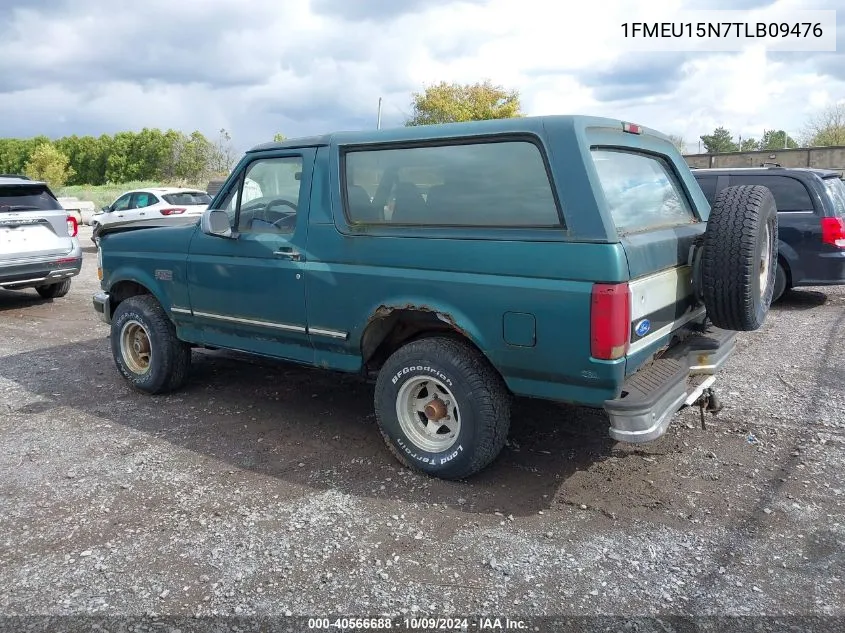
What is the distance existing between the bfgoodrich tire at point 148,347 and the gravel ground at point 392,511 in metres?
0.17

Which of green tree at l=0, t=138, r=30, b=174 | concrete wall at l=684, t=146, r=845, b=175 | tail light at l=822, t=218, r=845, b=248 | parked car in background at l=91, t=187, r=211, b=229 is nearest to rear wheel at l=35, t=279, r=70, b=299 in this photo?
parked car in background at l=91, t=187, r=211, b=229

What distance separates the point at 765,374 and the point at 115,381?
5.62 m

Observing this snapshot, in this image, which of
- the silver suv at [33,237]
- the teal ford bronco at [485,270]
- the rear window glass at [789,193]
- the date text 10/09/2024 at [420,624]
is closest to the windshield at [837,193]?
the rear window glass at [789,193]

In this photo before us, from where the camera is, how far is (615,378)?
3.27 m

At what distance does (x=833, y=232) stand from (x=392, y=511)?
686 centimetres

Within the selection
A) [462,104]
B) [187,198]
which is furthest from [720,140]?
[187,198]

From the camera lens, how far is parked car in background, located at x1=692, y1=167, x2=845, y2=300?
796cm

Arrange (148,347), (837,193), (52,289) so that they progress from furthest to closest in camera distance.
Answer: (52,289)
(837,193)
(148,347)

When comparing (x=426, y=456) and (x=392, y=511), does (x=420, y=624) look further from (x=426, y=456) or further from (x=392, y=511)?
(x=426, y=456)

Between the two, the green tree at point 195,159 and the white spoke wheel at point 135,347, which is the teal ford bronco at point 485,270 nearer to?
the white spoke wheel at point 135,347

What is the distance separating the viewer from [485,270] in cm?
353

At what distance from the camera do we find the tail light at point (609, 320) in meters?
3.15

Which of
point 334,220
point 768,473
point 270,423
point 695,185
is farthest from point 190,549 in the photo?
point 695,185

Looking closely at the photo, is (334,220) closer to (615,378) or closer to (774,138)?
(615,378)
